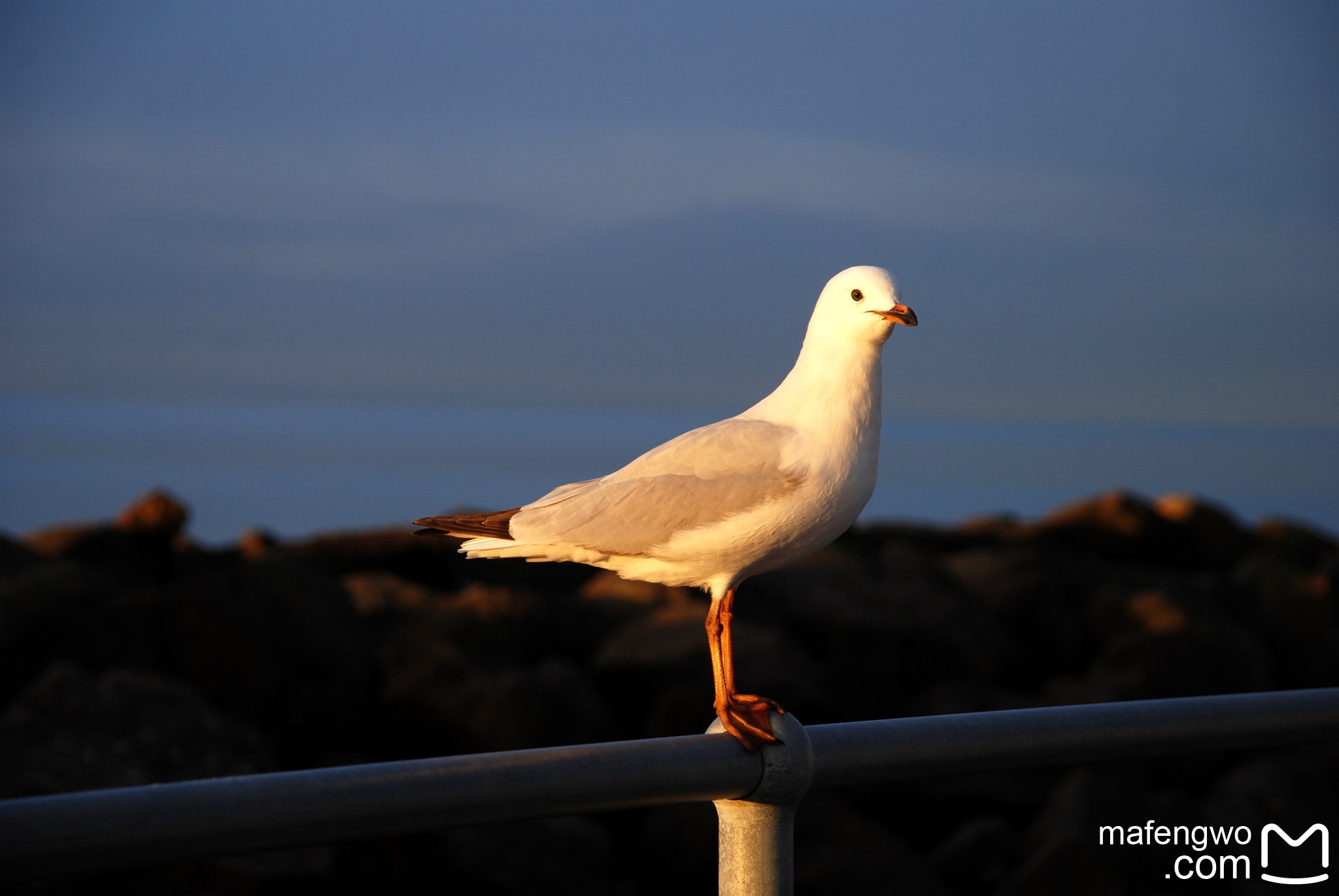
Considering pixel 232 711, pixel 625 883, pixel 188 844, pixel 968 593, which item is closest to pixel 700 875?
pixel 625 883

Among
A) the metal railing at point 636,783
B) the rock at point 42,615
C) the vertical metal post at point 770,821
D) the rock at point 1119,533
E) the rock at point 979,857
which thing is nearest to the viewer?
the metal railing at point 636,783

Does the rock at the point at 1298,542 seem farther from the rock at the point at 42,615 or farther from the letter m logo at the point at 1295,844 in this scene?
the rock at the point at 42,615

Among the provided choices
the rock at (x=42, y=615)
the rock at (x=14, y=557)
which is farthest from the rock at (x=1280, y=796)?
the rock at (x=14, y=557)

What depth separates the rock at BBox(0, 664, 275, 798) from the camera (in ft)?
20.6

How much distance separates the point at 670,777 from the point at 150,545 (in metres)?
8.43

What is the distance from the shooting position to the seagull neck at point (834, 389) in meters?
2.89

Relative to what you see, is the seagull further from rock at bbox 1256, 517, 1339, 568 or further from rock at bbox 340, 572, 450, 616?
rock at bbox 1256, 517, 1339, 568

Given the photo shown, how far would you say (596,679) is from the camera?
28.9ft

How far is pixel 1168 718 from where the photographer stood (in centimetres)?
271

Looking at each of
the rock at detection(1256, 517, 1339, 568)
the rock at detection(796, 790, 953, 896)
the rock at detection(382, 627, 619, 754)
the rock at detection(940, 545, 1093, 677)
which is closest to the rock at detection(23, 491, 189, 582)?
the rock at detection(382, 627, 619, 754)

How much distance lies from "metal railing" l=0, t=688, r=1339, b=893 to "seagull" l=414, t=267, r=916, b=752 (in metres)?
0.37

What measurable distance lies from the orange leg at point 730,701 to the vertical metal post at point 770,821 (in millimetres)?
27

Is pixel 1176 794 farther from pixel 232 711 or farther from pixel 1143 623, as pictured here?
pixel 232 711

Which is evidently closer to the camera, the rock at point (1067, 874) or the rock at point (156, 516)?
the rock at point (1067, 874)
